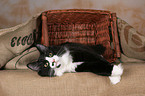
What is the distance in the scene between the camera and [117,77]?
0.57 meters

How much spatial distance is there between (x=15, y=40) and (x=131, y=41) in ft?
2.49

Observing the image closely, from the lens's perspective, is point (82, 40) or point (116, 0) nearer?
point (82, 40)

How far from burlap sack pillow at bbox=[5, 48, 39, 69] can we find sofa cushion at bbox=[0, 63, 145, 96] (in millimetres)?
117

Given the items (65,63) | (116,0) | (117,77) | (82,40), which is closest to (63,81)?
(65,63)

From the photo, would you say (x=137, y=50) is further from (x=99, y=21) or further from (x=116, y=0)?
(x=116, y=0)

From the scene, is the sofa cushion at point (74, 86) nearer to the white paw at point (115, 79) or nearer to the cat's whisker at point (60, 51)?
the white paw at point (115, 79)

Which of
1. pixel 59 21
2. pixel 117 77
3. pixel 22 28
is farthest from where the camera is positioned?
pixel 59 21

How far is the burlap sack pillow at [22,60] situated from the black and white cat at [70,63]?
135 mm

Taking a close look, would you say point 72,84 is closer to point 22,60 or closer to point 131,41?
point 22,60

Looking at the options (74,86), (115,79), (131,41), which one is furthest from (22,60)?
(131,41)

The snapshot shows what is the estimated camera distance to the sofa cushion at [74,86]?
1.91ft

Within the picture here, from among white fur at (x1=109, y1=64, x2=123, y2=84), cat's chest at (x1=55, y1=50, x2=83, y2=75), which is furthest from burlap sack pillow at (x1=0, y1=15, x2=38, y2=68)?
white fur at (x1=109, y1=64, x2=123, y2=84)

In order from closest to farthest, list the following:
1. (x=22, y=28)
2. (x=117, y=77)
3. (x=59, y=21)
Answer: (x=117, y=77) → (x=22, y=28) → (x=59, y=21)

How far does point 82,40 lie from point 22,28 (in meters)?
0.52
